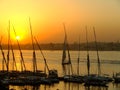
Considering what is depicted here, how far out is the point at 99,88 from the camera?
148 ft

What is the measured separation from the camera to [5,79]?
145 feet

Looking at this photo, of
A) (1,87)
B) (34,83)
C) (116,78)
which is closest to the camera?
(1,87)

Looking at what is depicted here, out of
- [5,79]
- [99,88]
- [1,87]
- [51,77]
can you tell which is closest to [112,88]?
[99,88]

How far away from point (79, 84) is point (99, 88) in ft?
12.5

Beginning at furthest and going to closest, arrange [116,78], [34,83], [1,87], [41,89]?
[116,78], [34,83], [41,89], [1,87]

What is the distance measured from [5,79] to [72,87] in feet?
28.1

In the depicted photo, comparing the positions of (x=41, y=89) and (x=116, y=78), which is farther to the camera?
(x=116, y=78)

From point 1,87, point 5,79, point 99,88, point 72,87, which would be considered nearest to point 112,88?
point 99,88

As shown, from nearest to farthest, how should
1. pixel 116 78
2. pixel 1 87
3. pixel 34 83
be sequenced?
pixel 1 87
pixel 34 83
pixel 116 78

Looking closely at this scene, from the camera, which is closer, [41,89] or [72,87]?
[41,89]

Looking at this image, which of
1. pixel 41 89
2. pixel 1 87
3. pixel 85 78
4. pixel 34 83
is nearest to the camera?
pixel 1 87

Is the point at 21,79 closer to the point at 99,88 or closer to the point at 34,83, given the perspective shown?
the point at 34,83

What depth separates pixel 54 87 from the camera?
45500 millimetres

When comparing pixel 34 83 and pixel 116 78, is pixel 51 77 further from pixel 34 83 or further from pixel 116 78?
pixel 116 78
